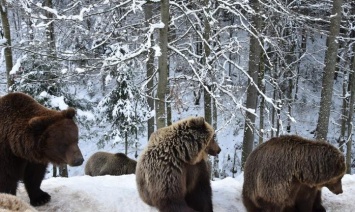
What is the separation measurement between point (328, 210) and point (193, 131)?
242 centimetres

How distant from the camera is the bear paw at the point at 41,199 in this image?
16.4 feet

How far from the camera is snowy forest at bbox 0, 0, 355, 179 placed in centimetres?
812

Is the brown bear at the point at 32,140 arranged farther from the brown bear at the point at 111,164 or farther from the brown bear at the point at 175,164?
the brown bear at the point at 111,164

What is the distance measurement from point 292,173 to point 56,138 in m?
2.79

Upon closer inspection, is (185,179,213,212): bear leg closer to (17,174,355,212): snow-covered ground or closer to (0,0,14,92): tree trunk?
(17,174,355,212): snow-covered ground

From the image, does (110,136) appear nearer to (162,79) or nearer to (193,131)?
(162,79)

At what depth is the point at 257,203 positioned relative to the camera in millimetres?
5078

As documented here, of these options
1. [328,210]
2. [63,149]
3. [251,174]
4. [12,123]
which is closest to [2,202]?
[63,149]

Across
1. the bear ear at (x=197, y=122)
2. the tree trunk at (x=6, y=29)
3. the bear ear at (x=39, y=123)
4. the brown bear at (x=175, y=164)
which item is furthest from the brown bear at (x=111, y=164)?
the bear ear at (x=39, y=123)

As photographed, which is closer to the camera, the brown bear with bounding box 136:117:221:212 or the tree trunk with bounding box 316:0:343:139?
the brown bear with bounding box 136:117:221:212

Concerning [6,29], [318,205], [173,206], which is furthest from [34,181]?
[6,29]

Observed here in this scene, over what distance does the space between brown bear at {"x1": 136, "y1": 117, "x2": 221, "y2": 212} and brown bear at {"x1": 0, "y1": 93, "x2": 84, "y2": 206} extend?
86 cm

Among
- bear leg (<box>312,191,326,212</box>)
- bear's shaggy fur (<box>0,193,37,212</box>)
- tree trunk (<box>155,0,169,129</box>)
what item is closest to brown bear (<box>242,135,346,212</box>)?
bear leg (<box>312,191,326,212</box>)

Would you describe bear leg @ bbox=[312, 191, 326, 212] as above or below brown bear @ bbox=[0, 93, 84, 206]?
below
